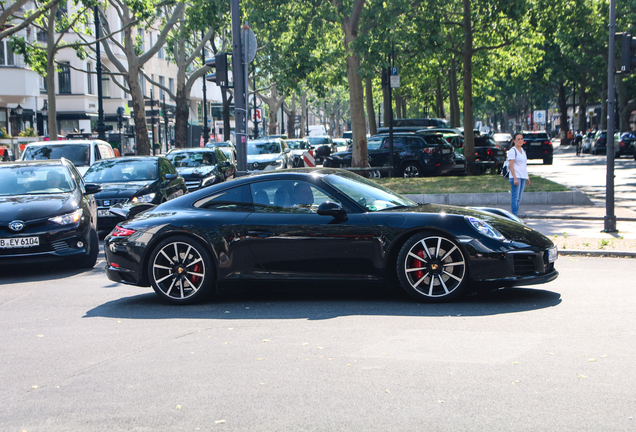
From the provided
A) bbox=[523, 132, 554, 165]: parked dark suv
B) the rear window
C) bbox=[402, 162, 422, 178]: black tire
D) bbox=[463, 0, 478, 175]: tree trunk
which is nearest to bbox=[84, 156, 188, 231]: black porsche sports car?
bbox=[402, 162, 422, 178]: black tire

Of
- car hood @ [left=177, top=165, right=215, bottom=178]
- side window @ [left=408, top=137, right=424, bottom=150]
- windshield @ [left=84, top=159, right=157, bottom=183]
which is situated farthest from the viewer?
side window @ [left=408, top=137, right=424, bottom=150]

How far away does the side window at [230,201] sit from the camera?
755cm

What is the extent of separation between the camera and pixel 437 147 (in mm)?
24734

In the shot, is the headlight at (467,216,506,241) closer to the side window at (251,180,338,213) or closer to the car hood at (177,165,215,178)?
the side window at (251,180,338,213)

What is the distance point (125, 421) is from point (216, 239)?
10.7 feet

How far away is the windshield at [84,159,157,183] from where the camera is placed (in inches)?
570

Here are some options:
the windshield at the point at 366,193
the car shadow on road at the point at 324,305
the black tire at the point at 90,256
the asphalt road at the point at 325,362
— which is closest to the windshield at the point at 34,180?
the black tire at the point at 90,256

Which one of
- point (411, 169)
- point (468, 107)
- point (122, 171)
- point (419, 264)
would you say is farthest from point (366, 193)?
point (468, 107)

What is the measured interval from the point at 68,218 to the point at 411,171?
53.6ft

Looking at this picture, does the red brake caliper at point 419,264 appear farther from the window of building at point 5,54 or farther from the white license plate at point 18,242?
the window of building at point 5,54

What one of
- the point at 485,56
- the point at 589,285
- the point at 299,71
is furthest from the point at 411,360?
the point at 485,56

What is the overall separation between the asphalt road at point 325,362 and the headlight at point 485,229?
0.63m

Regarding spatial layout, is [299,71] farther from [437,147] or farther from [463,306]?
[463,306]

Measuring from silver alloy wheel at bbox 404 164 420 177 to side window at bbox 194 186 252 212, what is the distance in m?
17.7
